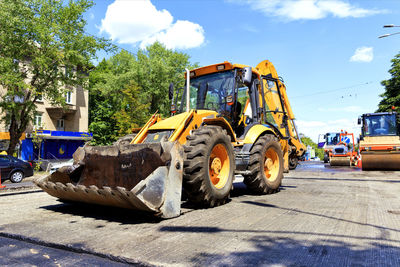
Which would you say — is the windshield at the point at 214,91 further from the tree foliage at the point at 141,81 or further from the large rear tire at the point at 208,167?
the tree foliage at the point at 141,81

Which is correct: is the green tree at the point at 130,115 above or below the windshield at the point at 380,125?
above

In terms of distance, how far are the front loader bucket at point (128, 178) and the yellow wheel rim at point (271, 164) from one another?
342cm

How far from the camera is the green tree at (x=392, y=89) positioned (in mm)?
37688

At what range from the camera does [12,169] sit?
1488cm

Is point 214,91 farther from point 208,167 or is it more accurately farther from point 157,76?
point 157,76

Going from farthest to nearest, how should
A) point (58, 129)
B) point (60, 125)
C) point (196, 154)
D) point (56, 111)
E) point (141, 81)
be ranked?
point (60, 125) < point (58, 129) < point (141, 81) < point (56, 111) < point (196, 154)

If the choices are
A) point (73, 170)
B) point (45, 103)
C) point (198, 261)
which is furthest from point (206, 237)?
point (45, 103)

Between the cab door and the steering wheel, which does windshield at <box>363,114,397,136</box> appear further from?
the cab door

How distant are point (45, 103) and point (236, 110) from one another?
94.6 feet

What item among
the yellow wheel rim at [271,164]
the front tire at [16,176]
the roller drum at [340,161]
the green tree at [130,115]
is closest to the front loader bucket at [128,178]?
the yellow wheel rim at [271,164]

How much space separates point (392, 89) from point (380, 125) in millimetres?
25313

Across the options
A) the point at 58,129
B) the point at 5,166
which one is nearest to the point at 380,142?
the point at 5,166

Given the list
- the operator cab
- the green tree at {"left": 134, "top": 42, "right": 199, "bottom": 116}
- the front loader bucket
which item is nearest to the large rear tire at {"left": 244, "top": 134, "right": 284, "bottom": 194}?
the front loader bucket

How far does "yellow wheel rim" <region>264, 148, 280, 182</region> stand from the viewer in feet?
25.7
